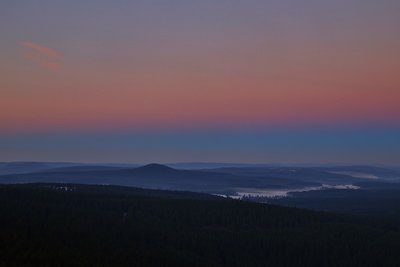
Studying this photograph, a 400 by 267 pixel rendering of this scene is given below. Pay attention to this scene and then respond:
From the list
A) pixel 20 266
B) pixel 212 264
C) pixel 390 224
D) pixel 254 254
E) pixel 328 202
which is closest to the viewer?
pixel 20 266

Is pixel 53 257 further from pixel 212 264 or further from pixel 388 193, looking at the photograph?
pixel 388 193

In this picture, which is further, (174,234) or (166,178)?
(166,178)

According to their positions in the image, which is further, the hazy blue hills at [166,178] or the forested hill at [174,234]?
the hazy blue hills at [166,178]

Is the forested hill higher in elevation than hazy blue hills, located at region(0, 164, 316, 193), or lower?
lower

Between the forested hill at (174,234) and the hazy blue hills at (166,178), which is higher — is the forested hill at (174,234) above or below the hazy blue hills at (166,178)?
below

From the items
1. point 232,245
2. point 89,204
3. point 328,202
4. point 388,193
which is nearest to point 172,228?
point 232,245

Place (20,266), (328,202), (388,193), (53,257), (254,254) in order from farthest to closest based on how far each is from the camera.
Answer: (388,193), (328,202), (254,254), (53,257), (20,266)

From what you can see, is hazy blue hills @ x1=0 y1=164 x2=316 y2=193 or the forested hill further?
hazy blue hills @ x1=0 y1=164 x2=316 y2=193

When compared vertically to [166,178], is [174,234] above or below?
below
